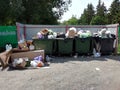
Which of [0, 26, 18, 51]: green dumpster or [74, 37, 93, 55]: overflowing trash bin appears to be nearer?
[74, 37, 93, 55]: overflowing trash bin

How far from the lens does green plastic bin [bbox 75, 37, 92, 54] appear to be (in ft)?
38.8

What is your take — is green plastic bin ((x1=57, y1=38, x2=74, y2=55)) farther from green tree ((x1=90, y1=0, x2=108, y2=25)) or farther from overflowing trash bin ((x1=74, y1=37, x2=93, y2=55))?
green tree ((x1=90, y1=0, x2=108, y2=25))

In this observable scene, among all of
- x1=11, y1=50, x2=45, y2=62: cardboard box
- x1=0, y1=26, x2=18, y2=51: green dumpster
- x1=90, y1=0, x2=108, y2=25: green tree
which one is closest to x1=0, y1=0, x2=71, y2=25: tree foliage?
x1=0, y1=26, x2=18, y2=51: green dumpster

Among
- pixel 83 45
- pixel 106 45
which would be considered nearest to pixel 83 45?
pixel 83 45

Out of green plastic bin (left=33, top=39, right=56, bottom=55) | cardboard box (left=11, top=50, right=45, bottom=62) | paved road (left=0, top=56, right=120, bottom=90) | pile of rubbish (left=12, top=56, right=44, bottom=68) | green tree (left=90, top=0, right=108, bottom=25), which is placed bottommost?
paved road (left=0, top=56, right=120, bottom=90)

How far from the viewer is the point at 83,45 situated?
11852 mm

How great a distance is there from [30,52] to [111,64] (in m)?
3.26

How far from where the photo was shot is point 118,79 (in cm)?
688

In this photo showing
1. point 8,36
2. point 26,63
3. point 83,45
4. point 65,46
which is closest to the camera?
point 26,63

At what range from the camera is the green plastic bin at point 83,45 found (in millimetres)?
11812

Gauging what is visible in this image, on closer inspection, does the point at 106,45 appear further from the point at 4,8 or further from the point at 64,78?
the point at 4,8

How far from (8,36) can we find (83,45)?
4.02 m

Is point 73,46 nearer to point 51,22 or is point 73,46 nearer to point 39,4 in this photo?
point 39,4

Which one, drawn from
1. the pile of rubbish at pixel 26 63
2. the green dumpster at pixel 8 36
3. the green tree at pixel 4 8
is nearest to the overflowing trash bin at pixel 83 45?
the pile of rubbish at pixel 26 63
